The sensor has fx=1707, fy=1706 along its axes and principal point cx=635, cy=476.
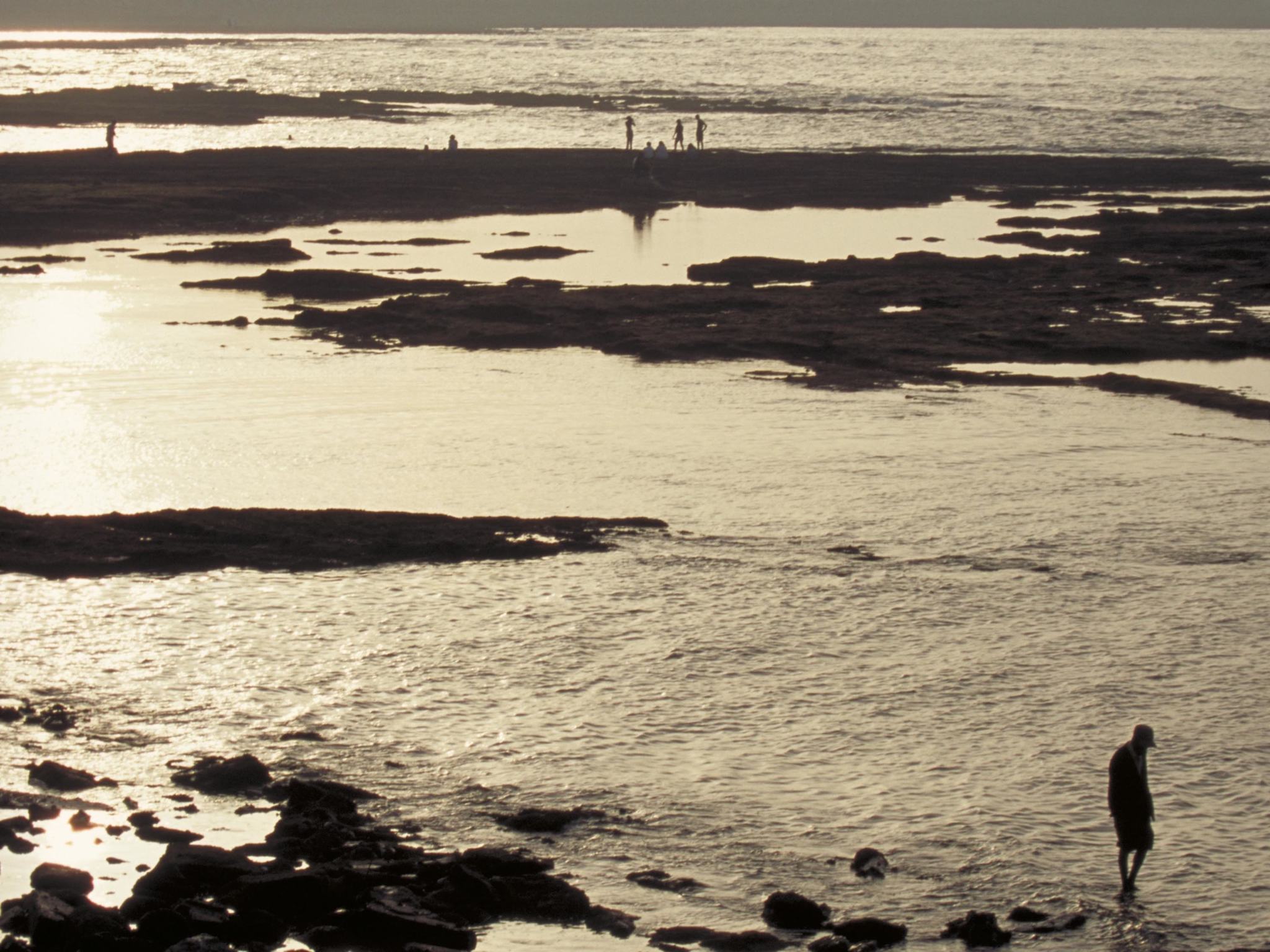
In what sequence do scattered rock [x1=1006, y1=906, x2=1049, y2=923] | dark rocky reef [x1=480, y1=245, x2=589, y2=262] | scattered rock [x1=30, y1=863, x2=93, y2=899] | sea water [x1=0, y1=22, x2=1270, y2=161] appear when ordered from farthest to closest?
sea water [x1=0, y1=22, x2=1270, y2=161]
dark rocky reef [x1=480, y1=245, x2=589, y2=262]
scattered rock [x1=1006, y1=906, x2=1049, y2=923]
scattered rock [x1=30, y1=863, x2=93, y2=899]

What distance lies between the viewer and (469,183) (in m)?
67.6

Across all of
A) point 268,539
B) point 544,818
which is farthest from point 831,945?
point 268,539

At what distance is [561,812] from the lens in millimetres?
14039

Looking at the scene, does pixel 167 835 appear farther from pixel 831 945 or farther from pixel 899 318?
pixel 899 318

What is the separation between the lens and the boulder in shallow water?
14.5m

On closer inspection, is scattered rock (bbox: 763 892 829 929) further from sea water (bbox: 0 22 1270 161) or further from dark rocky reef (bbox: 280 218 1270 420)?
sea water (bbox: 0 22 1270 161)

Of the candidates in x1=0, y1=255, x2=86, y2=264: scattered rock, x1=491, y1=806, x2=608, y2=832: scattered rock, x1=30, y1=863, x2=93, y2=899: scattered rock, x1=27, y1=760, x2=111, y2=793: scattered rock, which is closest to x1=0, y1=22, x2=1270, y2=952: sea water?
x1=491, y1=806, x2=608, y2=832: scattered rock

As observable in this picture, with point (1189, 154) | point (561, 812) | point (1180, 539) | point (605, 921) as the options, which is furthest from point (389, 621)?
point (1189, 154)

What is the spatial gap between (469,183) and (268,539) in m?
47.3

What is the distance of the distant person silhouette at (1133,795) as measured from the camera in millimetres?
12453

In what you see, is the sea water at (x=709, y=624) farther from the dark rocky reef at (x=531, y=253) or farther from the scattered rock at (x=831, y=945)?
the dark rocky reef at (x=531, y=253)

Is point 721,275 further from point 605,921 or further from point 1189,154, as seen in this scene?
point 1189,154

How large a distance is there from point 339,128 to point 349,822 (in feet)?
289

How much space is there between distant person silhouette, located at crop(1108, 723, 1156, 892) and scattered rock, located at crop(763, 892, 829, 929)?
7.58 ft
